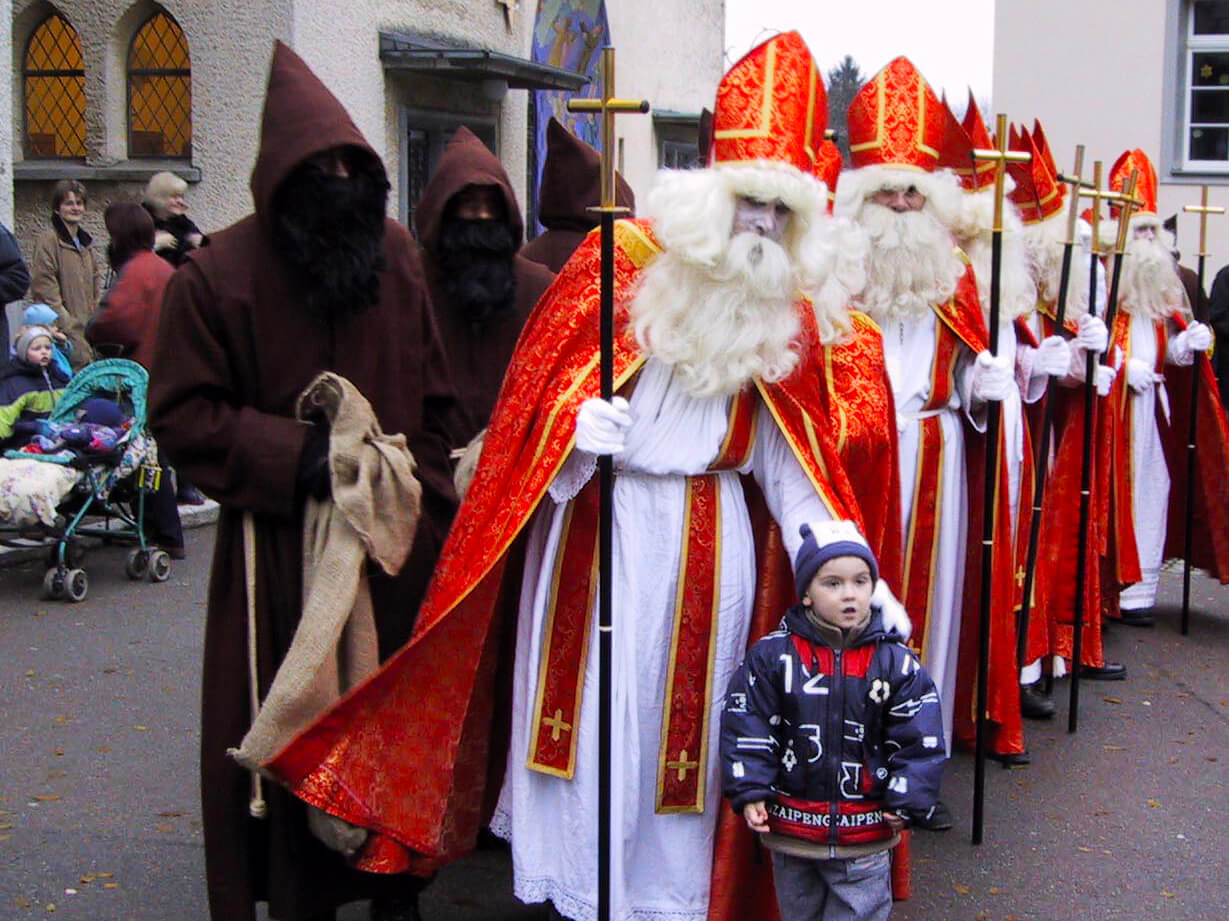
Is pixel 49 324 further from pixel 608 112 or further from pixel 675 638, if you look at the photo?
pixel 608 112

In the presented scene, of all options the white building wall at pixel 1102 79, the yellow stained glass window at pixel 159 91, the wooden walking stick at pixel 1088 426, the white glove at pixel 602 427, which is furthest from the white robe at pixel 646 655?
the white building wall at pixel 1102 79

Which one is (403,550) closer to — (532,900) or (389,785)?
(389,785)

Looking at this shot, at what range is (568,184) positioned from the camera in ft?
24.9

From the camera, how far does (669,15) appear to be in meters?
22.8

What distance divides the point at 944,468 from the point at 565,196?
2322 millimetres

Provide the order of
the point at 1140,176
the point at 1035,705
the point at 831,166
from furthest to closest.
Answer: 1. the point at 1140,176
2. the point at 1035,705
3. the point at 831,166

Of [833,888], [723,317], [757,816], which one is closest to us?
[757,816]

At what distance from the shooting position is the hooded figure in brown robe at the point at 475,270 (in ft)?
19.0

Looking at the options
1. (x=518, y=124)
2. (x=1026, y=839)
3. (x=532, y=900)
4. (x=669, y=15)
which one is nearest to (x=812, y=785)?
(x=532, y=900)

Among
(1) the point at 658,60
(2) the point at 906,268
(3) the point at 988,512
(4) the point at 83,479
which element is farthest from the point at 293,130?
(1) the point at 658,60

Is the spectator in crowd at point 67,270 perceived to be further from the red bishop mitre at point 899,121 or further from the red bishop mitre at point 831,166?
the red bishop mitre at point 899,121

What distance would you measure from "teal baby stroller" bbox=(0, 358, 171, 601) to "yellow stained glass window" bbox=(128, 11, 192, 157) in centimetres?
475

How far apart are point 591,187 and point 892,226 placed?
194 centimetres

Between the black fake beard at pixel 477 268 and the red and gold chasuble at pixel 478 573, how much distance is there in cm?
131
